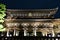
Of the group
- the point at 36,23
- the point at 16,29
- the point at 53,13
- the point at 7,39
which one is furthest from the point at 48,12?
the point at 7,39

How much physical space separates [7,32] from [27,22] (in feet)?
8.93

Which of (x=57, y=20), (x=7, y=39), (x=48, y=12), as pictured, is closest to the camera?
(x=7, y=39)

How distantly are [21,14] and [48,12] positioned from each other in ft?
12.9

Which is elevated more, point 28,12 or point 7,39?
point 7,39

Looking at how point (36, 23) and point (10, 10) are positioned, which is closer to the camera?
point (36, 23)

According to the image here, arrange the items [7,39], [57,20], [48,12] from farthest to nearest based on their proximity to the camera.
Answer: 1. [48,12]
2. [57,20]
3. [7,39]

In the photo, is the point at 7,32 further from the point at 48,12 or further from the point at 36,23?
the point at 48,12

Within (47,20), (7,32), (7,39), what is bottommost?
(7,32)

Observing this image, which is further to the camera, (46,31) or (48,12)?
(48,12)

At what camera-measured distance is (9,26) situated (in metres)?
20.9

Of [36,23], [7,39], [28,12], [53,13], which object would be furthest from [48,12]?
[7,39]

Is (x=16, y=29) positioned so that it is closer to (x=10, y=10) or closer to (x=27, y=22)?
(x=27, y=22)

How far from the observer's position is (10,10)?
2488 centimetres

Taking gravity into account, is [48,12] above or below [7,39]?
below
